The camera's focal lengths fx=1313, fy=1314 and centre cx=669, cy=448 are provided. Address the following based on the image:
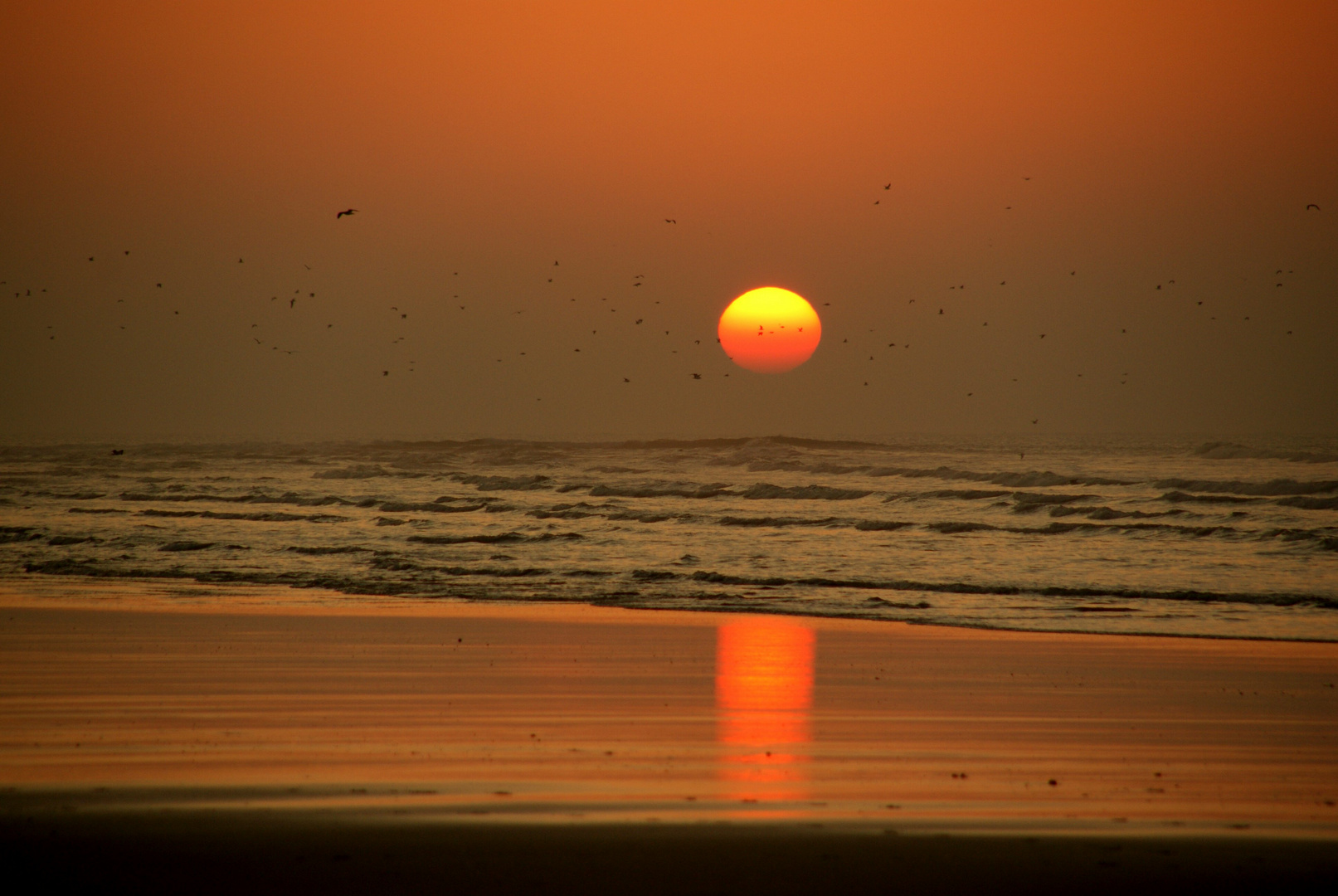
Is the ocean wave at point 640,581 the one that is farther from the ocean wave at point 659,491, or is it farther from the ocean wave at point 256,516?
the ocean wave at point 659,491

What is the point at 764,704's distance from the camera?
9.43m

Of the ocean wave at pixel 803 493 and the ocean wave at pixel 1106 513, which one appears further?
the ocean wave at pixel 803 493

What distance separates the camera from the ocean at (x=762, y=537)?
17.0m

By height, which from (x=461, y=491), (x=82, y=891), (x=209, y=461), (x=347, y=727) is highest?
(x=209, y=461)

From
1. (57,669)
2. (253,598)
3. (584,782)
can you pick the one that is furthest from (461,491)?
(584,782)

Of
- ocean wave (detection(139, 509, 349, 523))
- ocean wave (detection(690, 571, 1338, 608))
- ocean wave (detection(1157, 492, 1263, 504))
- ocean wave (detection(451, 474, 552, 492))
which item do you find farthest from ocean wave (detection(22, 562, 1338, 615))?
ocean wave (detection(451, 474, 552, 492))

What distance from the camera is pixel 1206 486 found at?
153ft

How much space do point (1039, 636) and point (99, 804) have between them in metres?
9.72

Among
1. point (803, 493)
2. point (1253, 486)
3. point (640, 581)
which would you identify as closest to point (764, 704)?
point (640, 581)

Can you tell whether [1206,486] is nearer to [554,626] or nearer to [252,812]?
[554,626]

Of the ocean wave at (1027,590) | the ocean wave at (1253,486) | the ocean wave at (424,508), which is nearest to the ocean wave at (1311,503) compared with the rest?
the ocean wave at (1253,486)

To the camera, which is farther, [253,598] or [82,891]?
[253,598]

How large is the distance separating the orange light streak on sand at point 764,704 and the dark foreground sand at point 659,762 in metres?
0.04

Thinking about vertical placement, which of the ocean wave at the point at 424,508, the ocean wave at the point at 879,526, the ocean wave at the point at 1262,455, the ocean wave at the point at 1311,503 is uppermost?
the ocean wave at the point at 1262,455
